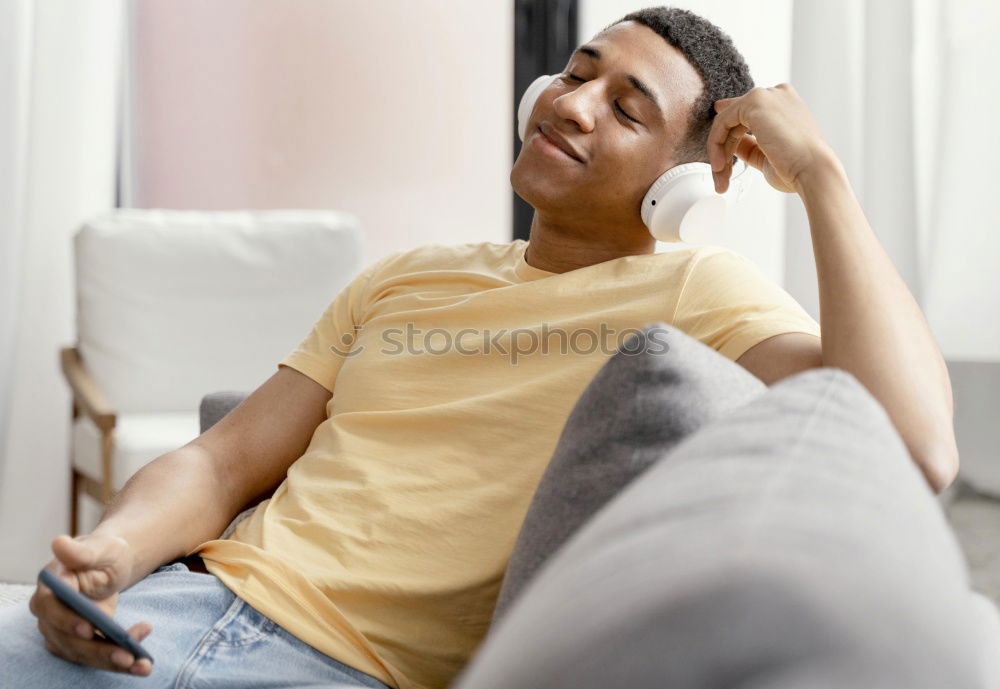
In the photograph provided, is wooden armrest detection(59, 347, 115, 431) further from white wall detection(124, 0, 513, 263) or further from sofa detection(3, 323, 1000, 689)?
sofa detection(3, 323, 1000, 689)

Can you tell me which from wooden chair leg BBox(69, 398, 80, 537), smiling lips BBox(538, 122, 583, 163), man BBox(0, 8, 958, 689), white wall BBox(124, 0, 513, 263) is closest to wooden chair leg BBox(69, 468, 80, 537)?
wooden chair leg BBox(69, 398, 80, 537)

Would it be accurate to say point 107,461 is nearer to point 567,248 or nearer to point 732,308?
point 567,248

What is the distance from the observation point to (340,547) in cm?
117

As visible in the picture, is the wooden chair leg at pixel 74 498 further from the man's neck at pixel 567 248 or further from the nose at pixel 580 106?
the nose at pixel 580 106

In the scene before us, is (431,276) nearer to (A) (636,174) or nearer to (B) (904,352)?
(A) (636,174)

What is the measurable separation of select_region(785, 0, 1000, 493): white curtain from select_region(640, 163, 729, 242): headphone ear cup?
1258 millimetres

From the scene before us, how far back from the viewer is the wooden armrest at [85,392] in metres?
2.54

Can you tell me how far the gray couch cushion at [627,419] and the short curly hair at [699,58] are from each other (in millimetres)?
675

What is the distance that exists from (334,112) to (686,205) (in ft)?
8.18

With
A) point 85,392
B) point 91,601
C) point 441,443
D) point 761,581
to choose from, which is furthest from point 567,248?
point 85,392

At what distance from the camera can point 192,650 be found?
1.02 meters

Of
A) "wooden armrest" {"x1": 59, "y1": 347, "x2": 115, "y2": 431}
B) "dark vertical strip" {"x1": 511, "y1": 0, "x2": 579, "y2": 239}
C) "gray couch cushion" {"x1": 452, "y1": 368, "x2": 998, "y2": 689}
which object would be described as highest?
"dark vertical strip" {"x1": 511, "y1": 0, "x2": 579, "y2": 239}

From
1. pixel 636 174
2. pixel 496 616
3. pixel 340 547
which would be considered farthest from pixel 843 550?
pixel 636 174

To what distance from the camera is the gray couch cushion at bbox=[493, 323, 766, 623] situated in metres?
0.82
